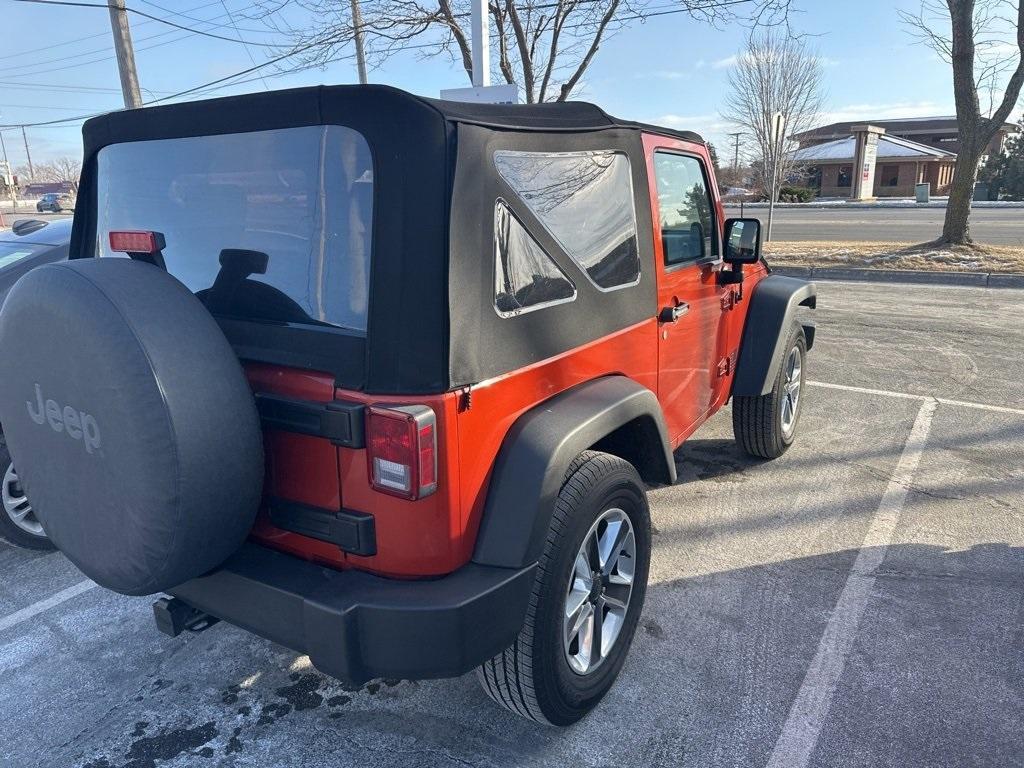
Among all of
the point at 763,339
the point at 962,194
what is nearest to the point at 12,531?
the point at 763,339

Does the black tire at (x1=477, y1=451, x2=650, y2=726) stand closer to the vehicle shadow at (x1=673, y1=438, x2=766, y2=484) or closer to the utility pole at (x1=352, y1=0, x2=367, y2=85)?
the vehicle shadow at (x1=673, y1=438, x2=766, y2=484)

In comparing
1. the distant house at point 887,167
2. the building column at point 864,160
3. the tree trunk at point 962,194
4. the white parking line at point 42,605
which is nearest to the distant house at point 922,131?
the distant house at point 887,167

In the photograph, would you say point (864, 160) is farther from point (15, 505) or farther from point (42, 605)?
point (42, 605)

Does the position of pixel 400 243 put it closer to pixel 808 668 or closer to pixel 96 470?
pixel 96 470

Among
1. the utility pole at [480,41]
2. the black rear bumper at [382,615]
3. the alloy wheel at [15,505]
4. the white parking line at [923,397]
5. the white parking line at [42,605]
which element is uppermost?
the utility pole at [480,41]

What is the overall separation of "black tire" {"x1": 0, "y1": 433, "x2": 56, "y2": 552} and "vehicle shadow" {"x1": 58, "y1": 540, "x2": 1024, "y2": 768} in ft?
4.51

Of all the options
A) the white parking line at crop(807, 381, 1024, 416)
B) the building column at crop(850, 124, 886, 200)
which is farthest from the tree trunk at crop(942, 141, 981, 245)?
the building column at crop(850, 124, 886, 200)

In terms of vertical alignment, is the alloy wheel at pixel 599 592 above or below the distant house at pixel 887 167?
below

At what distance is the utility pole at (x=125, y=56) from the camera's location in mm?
11555

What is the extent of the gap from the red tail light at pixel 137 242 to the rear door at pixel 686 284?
6.08 ft

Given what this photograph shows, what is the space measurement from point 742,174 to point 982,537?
2195 inches

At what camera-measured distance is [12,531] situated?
3676 mm

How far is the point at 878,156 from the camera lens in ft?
166

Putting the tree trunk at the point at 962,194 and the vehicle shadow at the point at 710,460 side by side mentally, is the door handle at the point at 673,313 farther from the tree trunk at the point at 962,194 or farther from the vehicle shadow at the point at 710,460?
the tree trunk at the point at 962,194
